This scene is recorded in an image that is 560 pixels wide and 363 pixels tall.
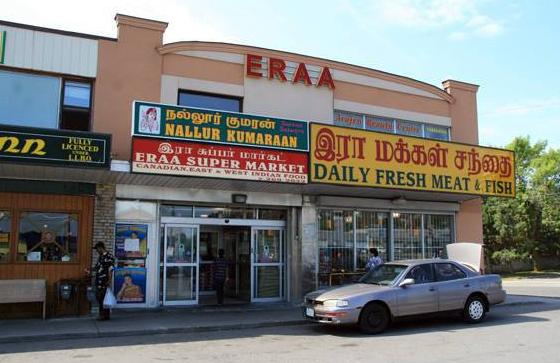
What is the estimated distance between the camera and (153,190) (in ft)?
45.8

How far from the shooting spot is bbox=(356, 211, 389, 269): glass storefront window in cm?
1681

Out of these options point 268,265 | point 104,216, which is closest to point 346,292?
point 268,265

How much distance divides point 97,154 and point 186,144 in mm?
1970

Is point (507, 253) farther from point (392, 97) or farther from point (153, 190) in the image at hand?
point (153, 190)

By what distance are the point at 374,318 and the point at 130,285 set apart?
641cm

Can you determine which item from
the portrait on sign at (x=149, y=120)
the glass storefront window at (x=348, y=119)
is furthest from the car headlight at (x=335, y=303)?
the glass storefront window at (x=348, y=119)

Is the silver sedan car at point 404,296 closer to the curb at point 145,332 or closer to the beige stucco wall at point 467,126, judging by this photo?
the curb at point 145,332

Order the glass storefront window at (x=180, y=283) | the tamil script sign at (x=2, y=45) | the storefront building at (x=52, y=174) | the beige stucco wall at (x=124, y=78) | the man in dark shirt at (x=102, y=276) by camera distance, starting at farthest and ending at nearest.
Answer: the glass storefront window at (x=180, y=283), the beige stucco wall at (x=124, y=78), the tamil script sign at (x=2, y=45), the man in dark shirt at (x=102, y=276), the storefront building at (x=52, y=174)

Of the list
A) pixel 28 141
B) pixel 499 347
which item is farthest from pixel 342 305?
pixel 28 141

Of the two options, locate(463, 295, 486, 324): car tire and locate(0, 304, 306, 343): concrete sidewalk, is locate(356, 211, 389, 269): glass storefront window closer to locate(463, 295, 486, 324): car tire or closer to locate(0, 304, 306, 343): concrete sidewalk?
locate(0, 304, 306, 343): concrete sidewalk

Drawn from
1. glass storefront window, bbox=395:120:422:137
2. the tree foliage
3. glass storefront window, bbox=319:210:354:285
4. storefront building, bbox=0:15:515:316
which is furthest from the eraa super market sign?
the tree foliage

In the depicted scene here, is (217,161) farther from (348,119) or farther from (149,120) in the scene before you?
(348,119)

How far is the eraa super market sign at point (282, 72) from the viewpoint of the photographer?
1580 cm

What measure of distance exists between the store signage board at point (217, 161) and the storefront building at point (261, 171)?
1.1 inches
